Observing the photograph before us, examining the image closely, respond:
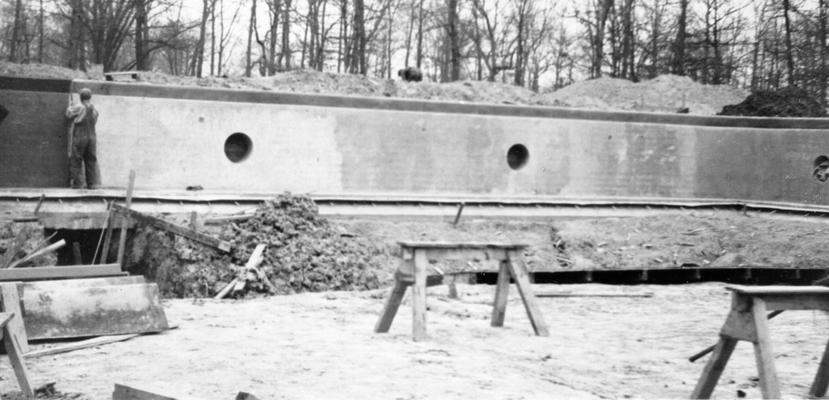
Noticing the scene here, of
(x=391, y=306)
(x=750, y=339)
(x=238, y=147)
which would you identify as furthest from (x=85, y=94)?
(x=750, y=339)

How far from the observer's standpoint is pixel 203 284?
13.2 m

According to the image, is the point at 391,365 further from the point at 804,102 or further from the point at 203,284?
the point at 804,102

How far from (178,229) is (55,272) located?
4.99 meters

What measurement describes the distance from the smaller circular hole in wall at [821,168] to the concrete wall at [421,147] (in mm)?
127

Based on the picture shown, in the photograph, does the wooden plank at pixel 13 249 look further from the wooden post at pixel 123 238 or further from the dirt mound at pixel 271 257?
the dirt mound at pixel 271 257

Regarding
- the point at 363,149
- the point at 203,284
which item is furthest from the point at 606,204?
the point at 203,284

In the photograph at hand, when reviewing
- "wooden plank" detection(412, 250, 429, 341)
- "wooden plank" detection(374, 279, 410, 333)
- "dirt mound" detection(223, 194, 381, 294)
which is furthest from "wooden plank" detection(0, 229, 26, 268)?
"wooden plank" detection(412, 250, 429, 341)

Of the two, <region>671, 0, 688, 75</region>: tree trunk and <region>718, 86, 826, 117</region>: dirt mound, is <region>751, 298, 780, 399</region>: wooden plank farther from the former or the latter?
<region>671, 0, 688, 75</region>: tree trunk

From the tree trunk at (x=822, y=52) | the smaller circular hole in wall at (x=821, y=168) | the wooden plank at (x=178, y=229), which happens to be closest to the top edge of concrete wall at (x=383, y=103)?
the smaller circular hole in wall at (x=821, y=168)

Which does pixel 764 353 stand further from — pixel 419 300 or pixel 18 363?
pixel 18 363

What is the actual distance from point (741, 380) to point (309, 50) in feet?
86.1

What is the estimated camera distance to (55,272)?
347 inches

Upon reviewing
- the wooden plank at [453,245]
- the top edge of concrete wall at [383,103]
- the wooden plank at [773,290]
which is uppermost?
the top edge of concrete wall at [383,103]

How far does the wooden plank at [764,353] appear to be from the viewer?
573 cm
